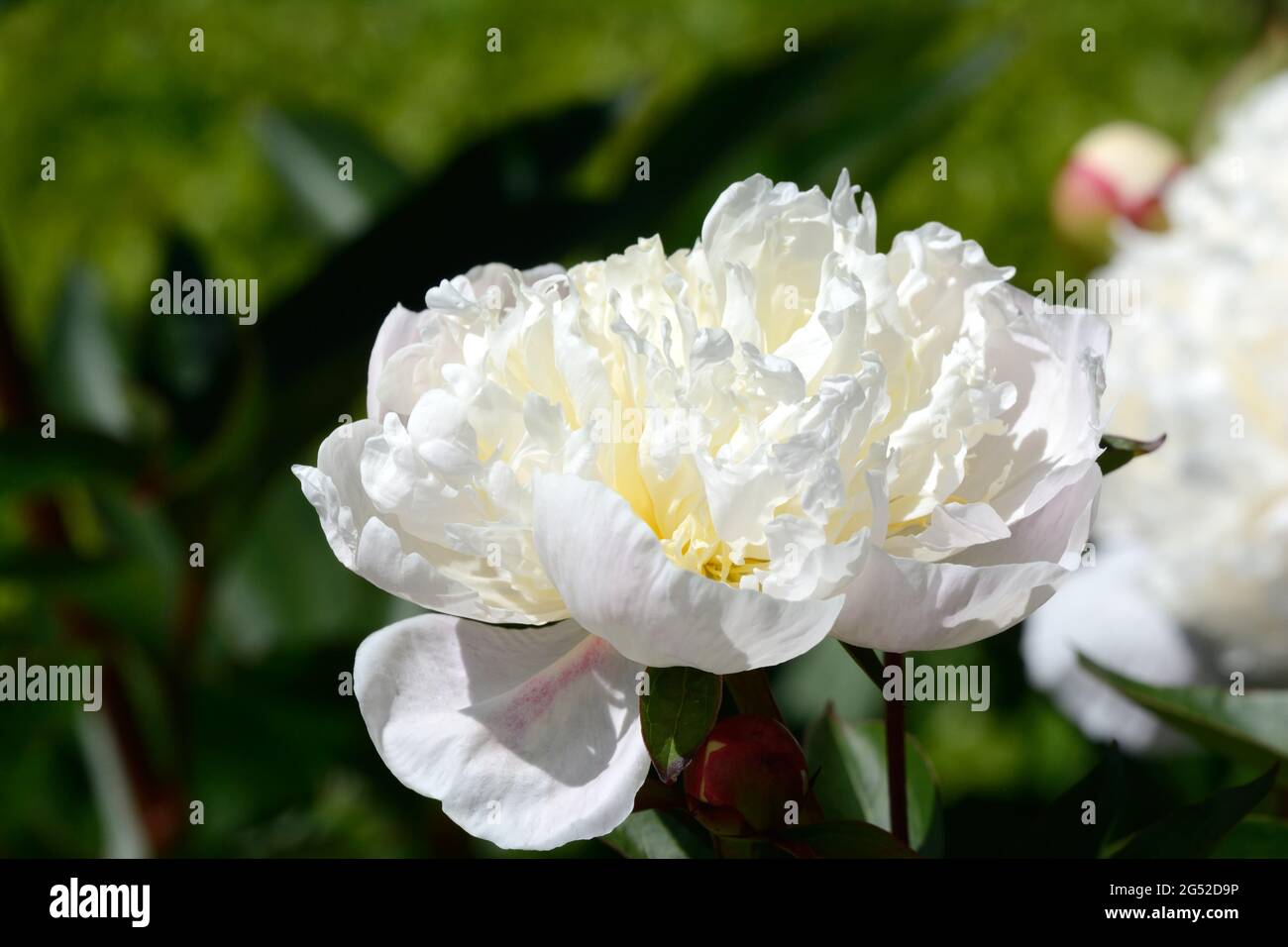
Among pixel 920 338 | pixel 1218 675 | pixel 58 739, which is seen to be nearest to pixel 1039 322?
Answer: pixel 920 338

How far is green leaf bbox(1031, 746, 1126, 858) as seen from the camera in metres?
0.45

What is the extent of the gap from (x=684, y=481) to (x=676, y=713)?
0.20 ft

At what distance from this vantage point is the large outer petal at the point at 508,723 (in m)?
0.36

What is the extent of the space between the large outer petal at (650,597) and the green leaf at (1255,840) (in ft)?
0.65

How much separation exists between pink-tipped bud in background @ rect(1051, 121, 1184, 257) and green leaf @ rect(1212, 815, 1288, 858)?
621 millimetres

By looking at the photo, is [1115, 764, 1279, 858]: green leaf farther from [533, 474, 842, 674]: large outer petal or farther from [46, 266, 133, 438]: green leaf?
[46, 266, 133, 438]: green leaf

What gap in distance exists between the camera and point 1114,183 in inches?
39.6

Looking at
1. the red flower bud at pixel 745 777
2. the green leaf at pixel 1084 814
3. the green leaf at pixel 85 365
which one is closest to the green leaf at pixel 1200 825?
the green leaf at pixel 1084 814

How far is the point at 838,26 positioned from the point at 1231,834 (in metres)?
0.84

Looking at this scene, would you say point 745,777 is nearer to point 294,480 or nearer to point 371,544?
point 371,544

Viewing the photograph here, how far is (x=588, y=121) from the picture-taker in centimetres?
110

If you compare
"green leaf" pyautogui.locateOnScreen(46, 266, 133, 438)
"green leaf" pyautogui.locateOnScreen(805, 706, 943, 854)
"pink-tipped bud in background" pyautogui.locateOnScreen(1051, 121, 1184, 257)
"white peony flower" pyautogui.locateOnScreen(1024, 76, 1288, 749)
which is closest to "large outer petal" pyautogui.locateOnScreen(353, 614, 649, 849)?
"green leaf" pyautogui.locateOnScreen(805, 706, 943, 854)
